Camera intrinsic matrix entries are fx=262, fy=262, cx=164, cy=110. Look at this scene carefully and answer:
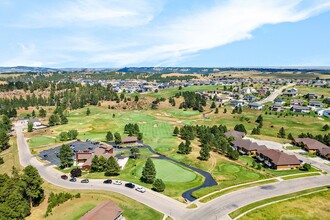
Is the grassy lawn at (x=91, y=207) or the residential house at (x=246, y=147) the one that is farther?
the residential house at (x=246, y=147)

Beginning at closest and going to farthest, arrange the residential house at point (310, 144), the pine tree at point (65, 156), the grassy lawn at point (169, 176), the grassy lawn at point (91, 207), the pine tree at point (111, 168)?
the grassy lawn at point (91, 207), the grassy lawn at point (169, 176), the pine tree at point (111, 168), the pine tree at point (65, 156), the residential house at point (310, 144)

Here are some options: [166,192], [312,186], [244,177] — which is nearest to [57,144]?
[166,192]

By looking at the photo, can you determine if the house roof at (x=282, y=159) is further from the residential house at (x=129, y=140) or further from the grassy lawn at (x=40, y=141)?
the grassy lawn at (x=40, y=141)

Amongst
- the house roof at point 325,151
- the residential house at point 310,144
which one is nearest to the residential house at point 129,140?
the residential house at point 310,144

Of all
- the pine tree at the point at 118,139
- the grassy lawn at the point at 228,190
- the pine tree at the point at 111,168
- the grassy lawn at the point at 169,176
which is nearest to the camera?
the grassy lawn at the point at 228,190

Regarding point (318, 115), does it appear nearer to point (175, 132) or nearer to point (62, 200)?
point (175, 132)

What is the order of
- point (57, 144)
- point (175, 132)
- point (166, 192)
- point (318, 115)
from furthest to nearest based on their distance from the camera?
point (318, 115) → point (175, 132) → point (57, 144) → point (166, 192)
